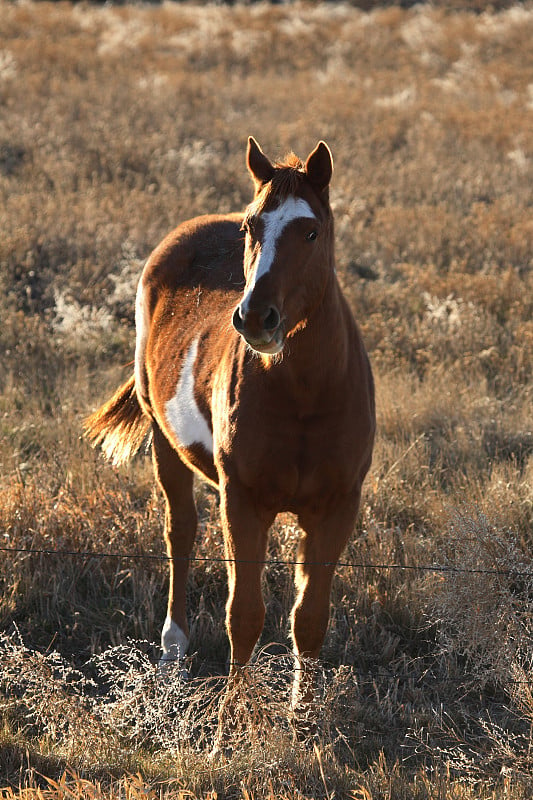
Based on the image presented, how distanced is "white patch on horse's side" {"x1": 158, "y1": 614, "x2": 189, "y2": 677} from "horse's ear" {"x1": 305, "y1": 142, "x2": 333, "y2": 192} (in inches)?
94.9

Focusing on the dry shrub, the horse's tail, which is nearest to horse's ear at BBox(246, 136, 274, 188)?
the dry shrub

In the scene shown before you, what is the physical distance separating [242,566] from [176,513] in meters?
1.24

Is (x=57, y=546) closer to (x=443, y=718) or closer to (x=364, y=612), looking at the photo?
(x=364, y=612)

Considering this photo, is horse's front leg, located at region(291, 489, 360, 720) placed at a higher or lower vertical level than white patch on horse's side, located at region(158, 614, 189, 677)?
higher

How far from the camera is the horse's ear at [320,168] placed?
321 cm

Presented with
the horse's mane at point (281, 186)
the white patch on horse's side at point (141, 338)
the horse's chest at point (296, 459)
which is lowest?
the white patch on horse's side at point (141, 338)

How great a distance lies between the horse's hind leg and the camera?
15.1ft

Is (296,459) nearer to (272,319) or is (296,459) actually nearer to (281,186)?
(272,319)

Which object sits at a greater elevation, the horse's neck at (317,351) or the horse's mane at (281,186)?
the horse's mane at (281,186)

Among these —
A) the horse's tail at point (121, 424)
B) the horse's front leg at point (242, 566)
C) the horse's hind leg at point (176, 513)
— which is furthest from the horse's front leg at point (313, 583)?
the horse's tail at point (121, 424)

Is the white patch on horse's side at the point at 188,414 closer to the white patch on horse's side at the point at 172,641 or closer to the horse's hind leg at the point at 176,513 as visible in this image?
the horse's hind leg at the point at 176,513

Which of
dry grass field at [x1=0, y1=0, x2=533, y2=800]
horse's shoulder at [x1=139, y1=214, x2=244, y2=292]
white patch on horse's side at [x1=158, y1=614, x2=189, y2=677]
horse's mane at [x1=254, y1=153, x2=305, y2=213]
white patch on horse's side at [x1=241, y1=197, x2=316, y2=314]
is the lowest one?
white patch on horse's side at [x1=158, y1=614, x2=189, y2=677]

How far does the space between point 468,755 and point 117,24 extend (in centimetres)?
2034

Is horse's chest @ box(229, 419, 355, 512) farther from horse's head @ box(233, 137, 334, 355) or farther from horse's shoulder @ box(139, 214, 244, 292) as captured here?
horse's shoulder @ box(139, 214, 244, 292)
